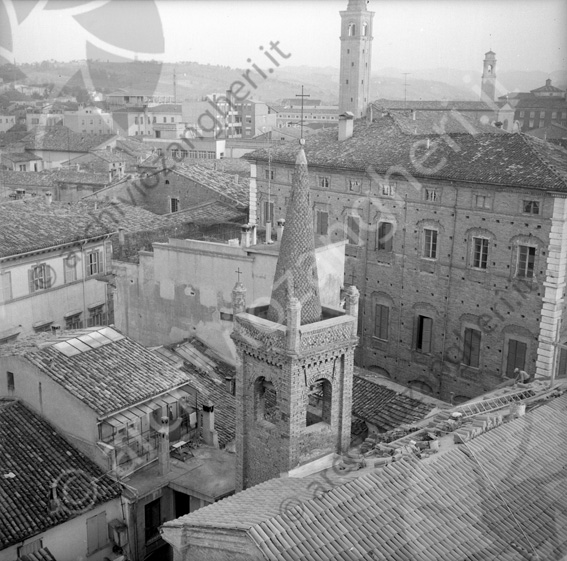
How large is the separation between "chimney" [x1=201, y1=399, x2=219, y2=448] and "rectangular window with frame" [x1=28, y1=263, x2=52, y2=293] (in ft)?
32.3

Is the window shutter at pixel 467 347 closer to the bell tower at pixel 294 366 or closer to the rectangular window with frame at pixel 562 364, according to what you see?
the rectangular window with frame at pixel 562 364

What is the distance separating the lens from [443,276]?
23.0 meters

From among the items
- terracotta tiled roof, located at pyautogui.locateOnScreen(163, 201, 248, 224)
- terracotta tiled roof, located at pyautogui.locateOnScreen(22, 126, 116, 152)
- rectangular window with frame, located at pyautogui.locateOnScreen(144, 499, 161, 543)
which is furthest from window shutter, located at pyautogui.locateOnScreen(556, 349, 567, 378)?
terracotta tiled roof, located at pyautogui.locateOnScreen(22, 126, 116, 152)

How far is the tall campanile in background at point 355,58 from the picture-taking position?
37.7 m

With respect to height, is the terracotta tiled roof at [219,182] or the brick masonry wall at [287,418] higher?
the terracotta tiled roof at [219,182]

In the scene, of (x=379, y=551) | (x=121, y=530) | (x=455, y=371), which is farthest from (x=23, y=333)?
(x=379, y=551)

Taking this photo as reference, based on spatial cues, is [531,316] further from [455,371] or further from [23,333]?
[23,333]

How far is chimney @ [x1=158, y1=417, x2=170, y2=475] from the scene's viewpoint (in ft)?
46.2

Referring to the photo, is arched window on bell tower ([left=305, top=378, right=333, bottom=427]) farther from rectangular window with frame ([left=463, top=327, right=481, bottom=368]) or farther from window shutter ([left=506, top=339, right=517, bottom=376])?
rectangular window with frame ([left=463, top=327, right=481, bottom=368])

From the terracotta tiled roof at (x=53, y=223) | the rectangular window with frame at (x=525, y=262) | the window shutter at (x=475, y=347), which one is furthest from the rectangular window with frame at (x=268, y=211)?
the rectangular window with frame at (x=525, y=262)

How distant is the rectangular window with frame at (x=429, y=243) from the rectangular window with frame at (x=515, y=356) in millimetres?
3570

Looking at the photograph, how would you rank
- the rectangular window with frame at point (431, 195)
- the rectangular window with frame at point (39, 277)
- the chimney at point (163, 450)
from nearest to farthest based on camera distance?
the chimney at point (163, 450) → the rectangular window with frame at point (431, 195) → the rectangular window with frame at point (39, 277)

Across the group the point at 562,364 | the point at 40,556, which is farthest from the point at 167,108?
the point at 40,556

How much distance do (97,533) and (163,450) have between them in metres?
1.86
